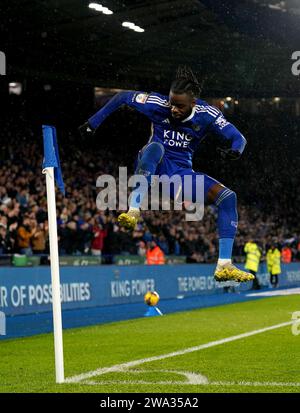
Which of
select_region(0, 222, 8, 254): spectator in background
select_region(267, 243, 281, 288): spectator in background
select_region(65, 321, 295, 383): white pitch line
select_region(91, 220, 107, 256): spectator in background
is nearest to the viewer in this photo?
select_region(65, 321, 295, 383): white pitch line

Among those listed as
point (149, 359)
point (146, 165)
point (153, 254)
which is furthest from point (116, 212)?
point (146, 165)

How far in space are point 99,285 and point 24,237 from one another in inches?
121

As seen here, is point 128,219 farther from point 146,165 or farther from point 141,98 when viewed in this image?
point 141,98

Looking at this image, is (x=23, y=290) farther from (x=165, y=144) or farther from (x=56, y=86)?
(x=56, y=86)

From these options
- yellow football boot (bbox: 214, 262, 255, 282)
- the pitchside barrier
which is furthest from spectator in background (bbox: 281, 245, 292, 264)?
yellow football boot (bbox: 214, 262, 255, 282)

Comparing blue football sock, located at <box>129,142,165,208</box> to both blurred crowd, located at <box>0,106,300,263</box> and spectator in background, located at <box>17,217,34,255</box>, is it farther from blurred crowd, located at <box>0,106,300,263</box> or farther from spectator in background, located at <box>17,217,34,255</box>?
spectator in background, located at <box>17,217,34,255</box>

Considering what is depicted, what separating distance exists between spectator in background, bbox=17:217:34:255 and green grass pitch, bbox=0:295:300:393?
11.7 feet

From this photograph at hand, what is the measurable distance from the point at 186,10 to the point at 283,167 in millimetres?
20824

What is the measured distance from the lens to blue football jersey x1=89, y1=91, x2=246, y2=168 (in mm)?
8062

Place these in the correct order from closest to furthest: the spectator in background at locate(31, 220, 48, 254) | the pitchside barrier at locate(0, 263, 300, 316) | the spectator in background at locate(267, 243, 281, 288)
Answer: the pitchside barrier at locate(0, 263, 300, 316) < the spectator in background at locate(31, 220, 48, 254) < the spectator in background at locate(267, 243, 281, 288)

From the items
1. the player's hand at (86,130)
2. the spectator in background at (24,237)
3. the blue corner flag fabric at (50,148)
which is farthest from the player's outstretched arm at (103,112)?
the spectator in background at (24,237)

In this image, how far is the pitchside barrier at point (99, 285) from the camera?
1747 centimetres

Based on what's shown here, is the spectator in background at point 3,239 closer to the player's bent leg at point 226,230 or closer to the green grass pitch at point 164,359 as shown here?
the green grass pitch at point 164,359

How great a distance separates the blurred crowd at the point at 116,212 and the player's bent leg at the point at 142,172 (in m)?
10.3
